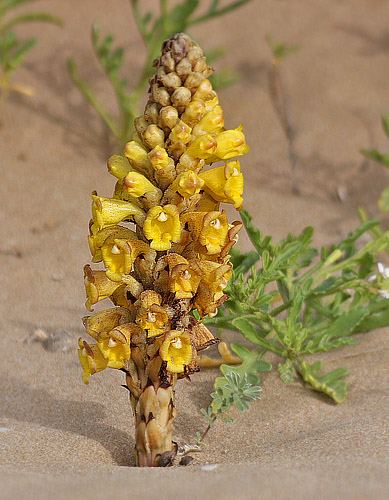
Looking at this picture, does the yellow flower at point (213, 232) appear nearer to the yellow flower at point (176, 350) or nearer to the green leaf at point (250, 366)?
the yellow flower at point (176, 350)

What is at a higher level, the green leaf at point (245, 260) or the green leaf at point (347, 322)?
the green leaf at point (245, 260)

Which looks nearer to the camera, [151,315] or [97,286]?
[151,315]

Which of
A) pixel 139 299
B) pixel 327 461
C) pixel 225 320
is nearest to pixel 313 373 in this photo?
pixel 225 320

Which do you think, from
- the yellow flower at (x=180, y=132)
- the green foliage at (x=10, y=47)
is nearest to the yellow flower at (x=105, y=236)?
the yellow flower at (x=180, y=132)

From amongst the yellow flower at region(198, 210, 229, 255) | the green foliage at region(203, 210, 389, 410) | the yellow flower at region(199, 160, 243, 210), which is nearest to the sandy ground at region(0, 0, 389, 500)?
the green foliage at region(203, 210, 389, 410)

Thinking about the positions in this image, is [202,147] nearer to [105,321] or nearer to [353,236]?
[105,321]

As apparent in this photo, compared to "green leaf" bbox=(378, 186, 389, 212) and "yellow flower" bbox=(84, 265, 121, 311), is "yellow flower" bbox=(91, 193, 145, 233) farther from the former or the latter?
"green leaf" bbox=(378, 186, 389, 212)

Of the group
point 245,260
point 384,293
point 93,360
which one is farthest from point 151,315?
point 384,293
